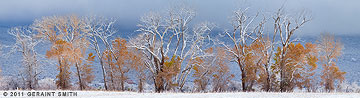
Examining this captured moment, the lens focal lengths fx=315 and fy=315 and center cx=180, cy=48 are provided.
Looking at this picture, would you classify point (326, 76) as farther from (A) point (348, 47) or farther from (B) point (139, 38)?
(A) point (348, 47)

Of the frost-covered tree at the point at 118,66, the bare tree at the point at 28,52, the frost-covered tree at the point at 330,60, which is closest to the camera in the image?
the bare tree at the point at 28,52

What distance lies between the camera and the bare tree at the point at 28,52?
132 feet

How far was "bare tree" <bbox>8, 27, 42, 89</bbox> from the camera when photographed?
40156mm

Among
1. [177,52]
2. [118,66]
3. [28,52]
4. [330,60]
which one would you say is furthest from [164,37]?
[330,60]

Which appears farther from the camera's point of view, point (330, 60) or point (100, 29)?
point (330, 60)

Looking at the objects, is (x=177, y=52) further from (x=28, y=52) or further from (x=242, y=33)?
(x=28, y=52)

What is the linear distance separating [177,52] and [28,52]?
20158mm

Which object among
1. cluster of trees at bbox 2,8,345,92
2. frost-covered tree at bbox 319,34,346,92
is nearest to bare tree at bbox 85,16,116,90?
cluster of trees at bbox 2,8,345,92

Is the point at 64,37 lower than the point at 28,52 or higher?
higher

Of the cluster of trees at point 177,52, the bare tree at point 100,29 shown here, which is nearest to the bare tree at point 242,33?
the cluster of trees at point 177,52

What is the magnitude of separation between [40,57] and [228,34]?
2526 cm

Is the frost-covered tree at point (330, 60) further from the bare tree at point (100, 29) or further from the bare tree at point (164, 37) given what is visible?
the bare tree at point (100, 29)

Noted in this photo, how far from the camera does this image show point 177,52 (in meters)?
37.2

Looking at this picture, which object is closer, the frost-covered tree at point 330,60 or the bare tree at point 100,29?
the bare tree at point 100,29
